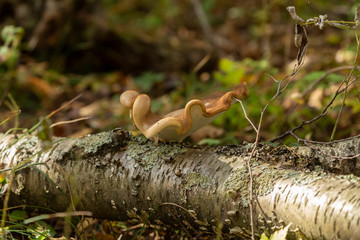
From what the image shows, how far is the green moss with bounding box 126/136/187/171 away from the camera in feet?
6.93

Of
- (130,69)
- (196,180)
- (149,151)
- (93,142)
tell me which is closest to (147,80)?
(130,69)

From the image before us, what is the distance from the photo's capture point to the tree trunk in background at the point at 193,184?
1.61 metres

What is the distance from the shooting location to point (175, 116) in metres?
2.08

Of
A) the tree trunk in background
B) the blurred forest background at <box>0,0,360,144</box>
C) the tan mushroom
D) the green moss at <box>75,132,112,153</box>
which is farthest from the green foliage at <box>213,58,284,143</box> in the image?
the green moss at <box>75,132,112,153</box>

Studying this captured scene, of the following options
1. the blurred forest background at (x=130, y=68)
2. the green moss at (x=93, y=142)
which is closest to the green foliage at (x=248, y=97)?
the blurred forest background at (x=130, y=68)

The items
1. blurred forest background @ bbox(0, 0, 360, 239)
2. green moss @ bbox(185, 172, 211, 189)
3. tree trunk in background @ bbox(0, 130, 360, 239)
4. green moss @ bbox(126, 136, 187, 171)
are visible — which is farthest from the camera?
blurred forest background @ bbox(0, 0, 360, 239)

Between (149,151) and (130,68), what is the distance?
464cm

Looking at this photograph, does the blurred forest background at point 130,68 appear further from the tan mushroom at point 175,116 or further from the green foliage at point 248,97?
the tan mushroom at point 175,116

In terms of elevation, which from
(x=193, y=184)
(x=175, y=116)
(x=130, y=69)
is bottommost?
(x=193, y=184)

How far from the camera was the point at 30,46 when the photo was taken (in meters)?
6.10

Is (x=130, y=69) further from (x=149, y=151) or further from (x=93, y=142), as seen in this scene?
(x=149, y=151)

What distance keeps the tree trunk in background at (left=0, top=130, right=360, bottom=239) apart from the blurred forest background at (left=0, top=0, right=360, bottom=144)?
55.5 inches

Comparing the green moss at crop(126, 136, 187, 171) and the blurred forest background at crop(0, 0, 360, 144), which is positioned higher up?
the blurred forest background at crop(0, 0, 360, 144)

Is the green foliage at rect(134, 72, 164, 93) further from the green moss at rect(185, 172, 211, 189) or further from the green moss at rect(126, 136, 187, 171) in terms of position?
the green moss at rect(185, 172, 211, 189)
